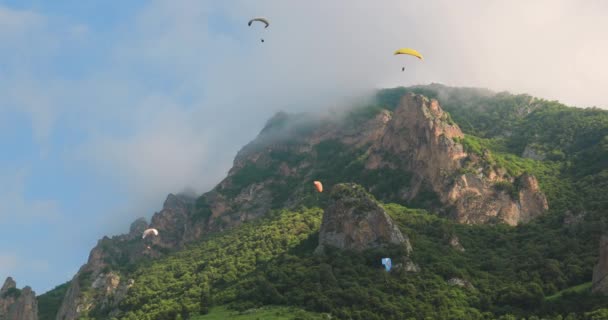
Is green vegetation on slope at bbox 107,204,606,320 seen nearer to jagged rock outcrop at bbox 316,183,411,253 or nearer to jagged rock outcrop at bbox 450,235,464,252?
jagged rock outcrop at bbox 450,235,464,252

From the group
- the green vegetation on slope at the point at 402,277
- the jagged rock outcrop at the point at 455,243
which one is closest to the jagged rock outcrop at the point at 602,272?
the green vegetation on slope at the point at 402,277

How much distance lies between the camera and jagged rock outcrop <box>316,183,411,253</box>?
163m

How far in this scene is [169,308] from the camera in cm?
16338

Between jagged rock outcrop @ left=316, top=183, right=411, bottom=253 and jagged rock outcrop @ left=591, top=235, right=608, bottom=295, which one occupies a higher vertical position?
jagged rock outcrop @ left=316, top=183, right=411, bottom=253

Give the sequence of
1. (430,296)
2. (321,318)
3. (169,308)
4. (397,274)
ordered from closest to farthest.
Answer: (321,318)
(430,296)
(397,274)
(169,308)

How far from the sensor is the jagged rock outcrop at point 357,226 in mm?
162750

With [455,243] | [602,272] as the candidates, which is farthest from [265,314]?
[602,272]

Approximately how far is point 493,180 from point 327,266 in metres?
63.8

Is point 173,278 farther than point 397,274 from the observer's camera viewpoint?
Yes

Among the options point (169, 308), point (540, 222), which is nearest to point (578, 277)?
point (540, 222)

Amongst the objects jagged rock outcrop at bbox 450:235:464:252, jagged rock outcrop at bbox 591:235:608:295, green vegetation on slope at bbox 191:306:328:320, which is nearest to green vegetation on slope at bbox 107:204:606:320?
jagged rock outcrop at bbox 450:235:464:252

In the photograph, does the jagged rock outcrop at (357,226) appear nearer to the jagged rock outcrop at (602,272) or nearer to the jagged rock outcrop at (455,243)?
the jagged rock outcrop at (455,243)

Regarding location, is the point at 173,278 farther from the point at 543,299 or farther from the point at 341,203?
the point at 543,299

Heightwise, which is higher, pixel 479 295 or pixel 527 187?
pixel 527 187
